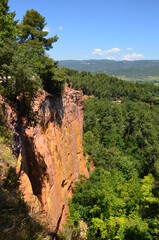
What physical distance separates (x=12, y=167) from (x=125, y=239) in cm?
1456

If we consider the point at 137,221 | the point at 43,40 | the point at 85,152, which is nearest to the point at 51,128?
the point at 43,40

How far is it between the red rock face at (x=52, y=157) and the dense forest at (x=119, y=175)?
2266mm

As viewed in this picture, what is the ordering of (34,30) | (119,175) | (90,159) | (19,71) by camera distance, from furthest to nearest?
(90,159)
(119,175)
(34,30)
(19,71)

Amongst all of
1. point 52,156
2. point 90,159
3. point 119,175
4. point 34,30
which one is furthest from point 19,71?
point 90,159

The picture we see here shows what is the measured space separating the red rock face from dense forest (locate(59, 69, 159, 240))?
227 centimetres

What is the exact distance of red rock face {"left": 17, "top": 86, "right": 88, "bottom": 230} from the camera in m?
14.2

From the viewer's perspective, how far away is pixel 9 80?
1105 centimetres

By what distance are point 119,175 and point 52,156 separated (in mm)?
15671

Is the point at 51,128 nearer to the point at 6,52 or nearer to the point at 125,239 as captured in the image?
the point at 6,52

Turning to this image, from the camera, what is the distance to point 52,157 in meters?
17.5

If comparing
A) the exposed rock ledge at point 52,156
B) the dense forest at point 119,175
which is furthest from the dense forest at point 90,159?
the exposed rock ledge at point 52,156

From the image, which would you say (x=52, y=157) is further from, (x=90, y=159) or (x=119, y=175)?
(x=90, y=159)

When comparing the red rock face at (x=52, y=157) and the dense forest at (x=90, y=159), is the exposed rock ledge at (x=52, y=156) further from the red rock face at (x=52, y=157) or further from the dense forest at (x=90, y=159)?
the dense forest at (x=90, y=159)

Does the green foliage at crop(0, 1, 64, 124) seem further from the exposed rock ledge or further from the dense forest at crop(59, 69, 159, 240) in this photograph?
the dense forest at crop(59, 69, 159, 240)
